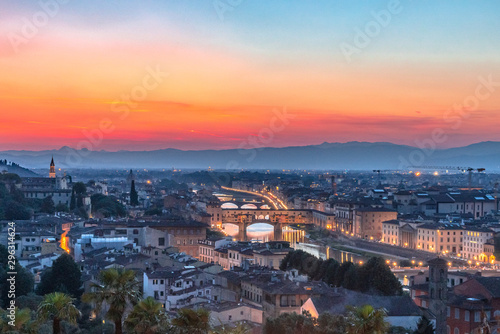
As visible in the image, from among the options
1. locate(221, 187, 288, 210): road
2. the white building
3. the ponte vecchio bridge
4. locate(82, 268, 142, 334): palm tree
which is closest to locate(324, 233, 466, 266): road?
→ the white building

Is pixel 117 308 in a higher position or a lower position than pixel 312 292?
higher

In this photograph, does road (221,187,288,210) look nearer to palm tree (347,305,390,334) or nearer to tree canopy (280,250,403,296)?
tree canopy (280,250,403,296)

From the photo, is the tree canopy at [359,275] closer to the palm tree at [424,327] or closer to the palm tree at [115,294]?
the palm tree at [424,327]

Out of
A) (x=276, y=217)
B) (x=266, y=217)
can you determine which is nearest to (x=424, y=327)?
(x=276, y=217)

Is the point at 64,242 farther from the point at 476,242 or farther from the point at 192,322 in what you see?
the point at 192,322

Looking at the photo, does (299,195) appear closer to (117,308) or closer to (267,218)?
(267,218)

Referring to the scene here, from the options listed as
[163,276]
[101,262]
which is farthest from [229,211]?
[163,276]
